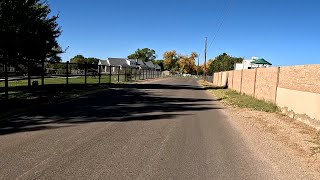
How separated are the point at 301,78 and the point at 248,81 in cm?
1091

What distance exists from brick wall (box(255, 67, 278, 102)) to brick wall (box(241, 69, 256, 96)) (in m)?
1.59

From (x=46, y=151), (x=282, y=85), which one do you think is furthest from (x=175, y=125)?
(x=282, y=85)

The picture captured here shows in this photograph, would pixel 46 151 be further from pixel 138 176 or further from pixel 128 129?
pixel 128 129

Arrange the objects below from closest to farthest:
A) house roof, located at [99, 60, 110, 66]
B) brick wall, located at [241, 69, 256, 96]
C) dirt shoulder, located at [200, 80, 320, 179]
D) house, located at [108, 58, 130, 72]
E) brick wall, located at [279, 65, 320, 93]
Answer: dirt shoulder, located at [200, 80, 320, 179], brick wall, located at [279, 65, 320, 93], brick wall, located at [241, 69, 256, 96], house, located at [108, 58, 130, 72], house roof, located at [99, 60, 110, 66]

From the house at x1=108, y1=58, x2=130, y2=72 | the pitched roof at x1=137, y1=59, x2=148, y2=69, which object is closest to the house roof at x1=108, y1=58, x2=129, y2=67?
the house at x1=108, y1=58, x2=130, y2=72

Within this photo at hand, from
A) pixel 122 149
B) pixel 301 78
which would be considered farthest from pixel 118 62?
pixel 122 149

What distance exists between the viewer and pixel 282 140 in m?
8.62

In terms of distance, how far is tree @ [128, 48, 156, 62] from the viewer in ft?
563

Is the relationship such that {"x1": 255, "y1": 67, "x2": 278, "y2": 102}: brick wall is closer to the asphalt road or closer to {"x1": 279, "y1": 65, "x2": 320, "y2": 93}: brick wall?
{"x1": 279, "y1": 65, "x2": 320, "y2": 93}: brick wall

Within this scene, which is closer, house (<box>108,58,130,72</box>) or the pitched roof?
house (<box>108,58,130,72</box>)

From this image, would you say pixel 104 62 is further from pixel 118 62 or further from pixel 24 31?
pixel 24 31

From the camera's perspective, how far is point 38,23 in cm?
2161

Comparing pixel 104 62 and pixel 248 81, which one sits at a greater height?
pixel 104 62

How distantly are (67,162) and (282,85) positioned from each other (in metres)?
11.5
